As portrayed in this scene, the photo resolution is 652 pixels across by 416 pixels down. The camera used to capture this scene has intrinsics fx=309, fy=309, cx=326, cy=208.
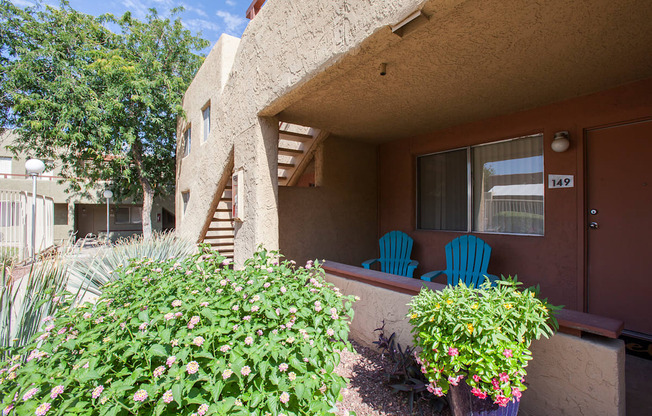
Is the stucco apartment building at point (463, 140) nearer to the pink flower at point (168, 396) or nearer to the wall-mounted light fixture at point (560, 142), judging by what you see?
the wall-mounted light fixture at point (560, 142)

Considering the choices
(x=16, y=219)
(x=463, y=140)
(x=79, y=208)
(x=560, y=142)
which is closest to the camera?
(x=560, y=142)

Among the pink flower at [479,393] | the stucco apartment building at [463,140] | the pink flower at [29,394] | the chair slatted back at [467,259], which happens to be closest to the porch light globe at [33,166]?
the stucco apartment building at [463,140]

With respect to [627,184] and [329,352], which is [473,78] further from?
[329,352]

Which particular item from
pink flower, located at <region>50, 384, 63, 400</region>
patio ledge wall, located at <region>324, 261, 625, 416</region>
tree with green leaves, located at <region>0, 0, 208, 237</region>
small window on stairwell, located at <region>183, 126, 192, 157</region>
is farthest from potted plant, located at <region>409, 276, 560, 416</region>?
tree with green leaves, located at <region>0, 0, 208, 237</region>

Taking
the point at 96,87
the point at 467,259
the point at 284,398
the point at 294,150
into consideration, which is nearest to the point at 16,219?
the point at 294,150

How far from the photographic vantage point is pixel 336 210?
5.17 m

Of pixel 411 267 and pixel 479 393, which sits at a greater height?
pixel 411 267

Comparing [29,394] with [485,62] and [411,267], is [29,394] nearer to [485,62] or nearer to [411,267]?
[485,62]

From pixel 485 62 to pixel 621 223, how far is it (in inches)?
85.4

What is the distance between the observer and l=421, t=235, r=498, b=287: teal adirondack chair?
12.3 ft

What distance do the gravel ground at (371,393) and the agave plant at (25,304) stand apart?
6.10 ft

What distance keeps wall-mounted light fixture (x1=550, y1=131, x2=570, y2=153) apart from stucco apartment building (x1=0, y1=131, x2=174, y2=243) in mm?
19660

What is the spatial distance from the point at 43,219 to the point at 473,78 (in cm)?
898

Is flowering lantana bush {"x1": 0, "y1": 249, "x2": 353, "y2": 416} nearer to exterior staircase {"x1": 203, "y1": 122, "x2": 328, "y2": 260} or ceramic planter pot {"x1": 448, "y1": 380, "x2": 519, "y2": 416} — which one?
ceramic planter pot {"x1": 448, "y1": 380, "x2": 519, "y2": 416}
